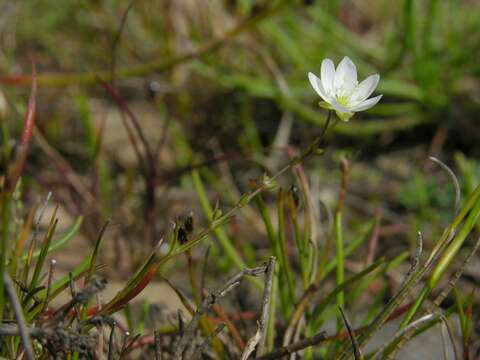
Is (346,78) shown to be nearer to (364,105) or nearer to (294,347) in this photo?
(364,105)

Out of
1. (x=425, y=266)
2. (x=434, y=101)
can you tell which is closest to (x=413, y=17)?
(x=434, y=101)

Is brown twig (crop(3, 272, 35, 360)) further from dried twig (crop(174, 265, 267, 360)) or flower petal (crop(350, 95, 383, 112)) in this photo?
flower petal (crop(350, 95, 383, 112))

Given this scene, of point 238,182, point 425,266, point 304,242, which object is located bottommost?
point 238,182

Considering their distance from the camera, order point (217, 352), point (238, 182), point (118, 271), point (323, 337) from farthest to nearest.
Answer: point (238, 182), point (118, 271), point (217, 352), point (323, 337)

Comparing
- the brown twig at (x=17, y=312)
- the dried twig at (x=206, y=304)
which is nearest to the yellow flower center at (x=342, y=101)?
the dried twig at (x=206, y=304)

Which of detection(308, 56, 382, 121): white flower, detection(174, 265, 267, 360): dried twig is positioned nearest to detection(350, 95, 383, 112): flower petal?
detection(308, 56, 382, 121): white flower

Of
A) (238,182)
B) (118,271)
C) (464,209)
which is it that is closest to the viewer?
(464,209)

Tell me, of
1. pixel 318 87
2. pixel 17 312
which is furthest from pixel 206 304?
pixel 318 87

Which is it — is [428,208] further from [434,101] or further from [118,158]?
[118,158]
